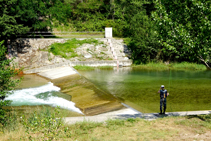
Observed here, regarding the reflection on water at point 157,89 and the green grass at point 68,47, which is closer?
the reflection on water at point 157,89

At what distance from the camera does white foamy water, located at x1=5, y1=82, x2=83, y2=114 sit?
1814cm

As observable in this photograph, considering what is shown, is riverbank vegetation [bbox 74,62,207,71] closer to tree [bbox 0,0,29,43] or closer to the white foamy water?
tree [bbox 0,0,29,43]

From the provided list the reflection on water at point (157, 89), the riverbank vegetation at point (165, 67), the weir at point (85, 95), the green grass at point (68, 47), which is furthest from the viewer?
the green grass at point (68, 47)

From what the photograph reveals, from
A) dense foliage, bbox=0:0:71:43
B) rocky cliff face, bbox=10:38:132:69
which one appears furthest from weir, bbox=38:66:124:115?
dense foliage, bbox=0:0:71:43

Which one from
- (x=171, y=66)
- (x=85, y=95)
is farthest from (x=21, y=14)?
(x=171, y=66)

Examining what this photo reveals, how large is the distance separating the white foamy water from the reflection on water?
15.2 feet

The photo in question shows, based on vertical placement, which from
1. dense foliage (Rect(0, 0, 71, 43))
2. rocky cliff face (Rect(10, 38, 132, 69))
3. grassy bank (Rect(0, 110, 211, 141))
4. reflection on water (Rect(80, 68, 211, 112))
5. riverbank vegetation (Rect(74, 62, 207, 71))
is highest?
dense foliage (Rect(0, 0, 71, 43))

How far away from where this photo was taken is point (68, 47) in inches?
1603

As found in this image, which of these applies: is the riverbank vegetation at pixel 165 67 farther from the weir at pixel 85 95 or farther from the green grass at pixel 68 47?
the weir at pixel 85 95

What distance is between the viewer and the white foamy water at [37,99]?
18141mm

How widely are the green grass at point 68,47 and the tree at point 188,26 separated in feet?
88.3

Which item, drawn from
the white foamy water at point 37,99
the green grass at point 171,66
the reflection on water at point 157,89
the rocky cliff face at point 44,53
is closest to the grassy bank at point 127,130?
the reflection on water at point 157,89

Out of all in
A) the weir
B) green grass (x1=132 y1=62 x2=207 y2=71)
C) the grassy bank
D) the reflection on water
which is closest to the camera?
the grassy bank

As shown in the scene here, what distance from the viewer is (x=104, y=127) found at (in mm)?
11547
